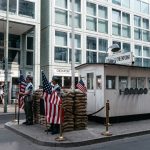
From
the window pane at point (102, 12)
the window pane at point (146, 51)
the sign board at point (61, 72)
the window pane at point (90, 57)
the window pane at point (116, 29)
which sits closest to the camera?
the sign board at point (61, 72)

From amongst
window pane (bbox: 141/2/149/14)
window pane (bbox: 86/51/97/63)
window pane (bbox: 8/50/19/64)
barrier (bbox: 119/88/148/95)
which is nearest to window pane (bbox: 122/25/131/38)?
window pane (bbox: 141/2/149/14)

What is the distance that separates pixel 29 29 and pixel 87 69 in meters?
17.1

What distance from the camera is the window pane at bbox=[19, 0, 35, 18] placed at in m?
28.7

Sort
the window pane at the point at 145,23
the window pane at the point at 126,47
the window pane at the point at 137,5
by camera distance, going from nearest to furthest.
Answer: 1. the window pane at the point at 126,47
2. the window pane at the point at 137,5
3. the window pane at the point at 145,23

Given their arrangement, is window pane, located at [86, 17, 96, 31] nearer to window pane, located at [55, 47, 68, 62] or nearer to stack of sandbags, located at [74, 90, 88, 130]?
window pane, located at [55, 47, 68, 62]

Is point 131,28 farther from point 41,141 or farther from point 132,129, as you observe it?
point 41,141

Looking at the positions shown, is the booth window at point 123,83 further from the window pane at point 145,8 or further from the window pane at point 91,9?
the window pane at point 145,8

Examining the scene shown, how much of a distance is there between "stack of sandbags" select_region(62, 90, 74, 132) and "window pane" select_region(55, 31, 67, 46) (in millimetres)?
20485

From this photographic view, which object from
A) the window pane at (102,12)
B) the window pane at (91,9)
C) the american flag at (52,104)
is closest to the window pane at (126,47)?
the window pane at (102,12)

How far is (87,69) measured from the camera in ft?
47.6

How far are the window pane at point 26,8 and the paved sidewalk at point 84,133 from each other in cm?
1781

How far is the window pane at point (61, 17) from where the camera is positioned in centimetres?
3158

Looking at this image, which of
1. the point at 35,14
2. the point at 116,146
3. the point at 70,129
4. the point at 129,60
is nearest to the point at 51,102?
the point at 70,129

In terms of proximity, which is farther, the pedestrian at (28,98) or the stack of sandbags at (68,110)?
the pedestrian at (28,98)
